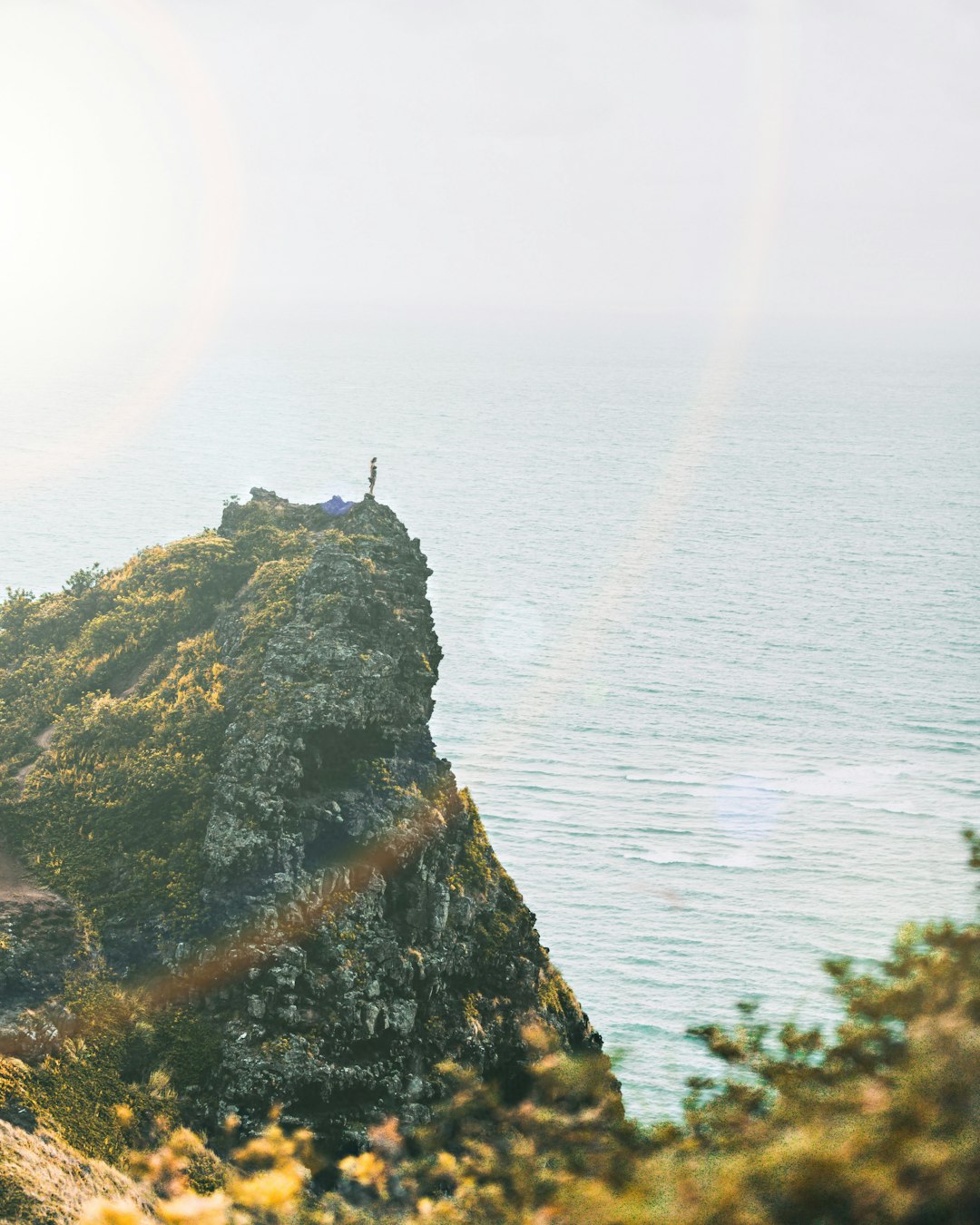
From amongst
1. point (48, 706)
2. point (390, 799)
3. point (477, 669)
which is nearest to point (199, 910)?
point (390, 799)

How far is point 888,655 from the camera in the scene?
92.4 metres

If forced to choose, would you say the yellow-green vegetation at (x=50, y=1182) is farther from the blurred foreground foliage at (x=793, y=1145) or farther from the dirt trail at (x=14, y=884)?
the dirt trail at (x=14, y=884)

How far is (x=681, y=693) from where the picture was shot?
277ft

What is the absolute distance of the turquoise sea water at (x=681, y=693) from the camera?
2116 inches

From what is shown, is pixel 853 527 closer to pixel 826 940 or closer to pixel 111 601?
pixel 826 940

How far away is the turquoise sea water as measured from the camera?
5375 centimetres

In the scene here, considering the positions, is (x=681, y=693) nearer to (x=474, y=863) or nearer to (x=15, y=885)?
(x=474, y=863)

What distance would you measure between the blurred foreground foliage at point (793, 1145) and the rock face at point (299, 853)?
759 cm

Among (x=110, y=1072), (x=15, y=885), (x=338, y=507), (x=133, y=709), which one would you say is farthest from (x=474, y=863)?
(x=338, y=507)

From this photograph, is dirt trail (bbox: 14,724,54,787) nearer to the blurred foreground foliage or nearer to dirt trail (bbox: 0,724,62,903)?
dirt trail (bbox: 0,724,62,903)

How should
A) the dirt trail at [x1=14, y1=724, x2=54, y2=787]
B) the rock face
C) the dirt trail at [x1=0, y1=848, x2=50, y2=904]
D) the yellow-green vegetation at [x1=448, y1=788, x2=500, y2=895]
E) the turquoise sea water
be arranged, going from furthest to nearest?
1. the turquoise sea water
2. the dirt trail at [x1=14, y1=724, x2=54, y2=787]
3. the yellow-green vegetation at [x1=448, y1=788, x2=500, y2=895]
4. the dirt trail at [x1=0, y1=848, x2=50, y2=904]
5. the rock face

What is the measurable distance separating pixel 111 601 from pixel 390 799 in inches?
556

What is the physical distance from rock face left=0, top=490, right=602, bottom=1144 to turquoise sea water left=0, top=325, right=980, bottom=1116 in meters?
8.68

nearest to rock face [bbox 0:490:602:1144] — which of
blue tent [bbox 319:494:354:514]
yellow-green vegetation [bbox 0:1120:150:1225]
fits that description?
yellow-green vegetation [bbox 0:1120:150:1225]
